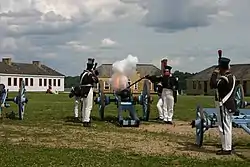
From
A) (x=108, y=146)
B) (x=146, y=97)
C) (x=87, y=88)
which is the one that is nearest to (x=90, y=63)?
(x=87, y=88)

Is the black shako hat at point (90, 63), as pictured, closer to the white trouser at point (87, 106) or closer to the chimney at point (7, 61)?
the white trouser at point (87, 106)

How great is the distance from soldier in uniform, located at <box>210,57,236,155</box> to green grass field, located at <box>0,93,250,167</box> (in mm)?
319

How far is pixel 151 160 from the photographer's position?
10359 mm

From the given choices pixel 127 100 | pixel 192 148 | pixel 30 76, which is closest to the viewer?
pixel 192 148

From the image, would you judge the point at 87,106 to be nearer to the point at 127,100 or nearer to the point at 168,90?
the point at 127,100

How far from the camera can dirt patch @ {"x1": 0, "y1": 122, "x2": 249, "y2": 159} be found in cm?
1205

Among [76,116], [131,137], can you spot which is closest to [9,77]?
[76,116]

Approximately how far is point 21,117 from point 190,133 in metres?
6.44

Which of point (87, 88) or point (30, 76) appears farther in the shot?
point (30, 76)

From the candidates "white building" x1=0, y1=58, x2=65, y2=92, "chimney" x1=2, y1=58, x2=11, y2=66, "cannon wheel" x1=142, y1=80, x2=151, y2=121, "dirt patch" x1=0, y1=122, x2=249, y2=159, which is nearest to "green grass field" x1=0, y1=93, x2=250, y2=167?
"dirt patch" x1=0, y1=122, x2=249, y2=159

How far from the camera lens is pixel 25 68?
339 ft

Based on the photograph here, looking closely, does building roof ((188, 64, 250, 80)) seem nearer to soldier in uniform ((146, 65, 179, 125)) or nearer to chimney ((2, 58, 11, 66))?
chimney ((2, 58, 11, 66))

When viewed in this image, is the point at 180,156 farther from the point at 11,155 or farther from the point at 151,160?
the point at 11,155

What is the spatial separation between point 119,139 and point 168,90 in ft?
18.5
